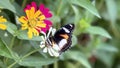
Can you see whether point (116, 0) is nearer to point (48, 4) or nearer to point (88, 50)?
point (88, 50)

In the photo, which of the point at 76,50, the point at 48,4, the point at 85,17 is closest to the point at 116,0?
the point at 76,50

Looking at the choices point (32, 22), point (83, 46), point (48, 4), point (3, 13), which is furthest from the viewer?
point (83, 46)

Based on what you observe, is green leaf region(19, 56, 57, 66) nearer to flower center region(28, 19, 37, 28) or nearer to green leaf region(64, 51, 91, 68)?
flower center region(28, 19, 37, 28)

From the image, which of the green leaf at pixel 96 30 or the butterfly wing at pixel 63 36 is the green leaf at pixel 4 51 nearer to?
the butterfly wing at pixel 63 36

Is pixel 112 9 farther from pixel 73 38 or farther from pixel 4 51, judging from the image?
pixel 4 51

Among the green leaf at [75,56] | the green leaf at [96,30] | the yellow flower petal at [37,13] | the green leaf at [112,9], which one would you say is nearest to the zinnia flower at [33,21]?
the yellow flower petal at [37,13]

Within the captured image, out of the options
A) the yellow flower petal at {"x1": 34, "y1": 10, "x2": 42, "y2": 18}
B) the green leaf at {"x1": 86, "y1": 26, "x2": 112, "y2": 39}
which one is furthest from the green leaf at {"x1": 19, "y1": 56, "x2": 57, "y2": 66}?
the green leaf at {"x1": 86, "y1": 26, "x2": 112, "y2": 39}
